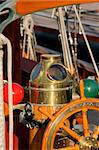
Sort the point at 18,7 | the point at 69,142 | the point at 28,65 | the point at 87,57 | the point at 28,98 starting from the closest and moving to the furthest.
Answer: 1. the point at 18,7
2. the point at 69,142
3. the point at 28,98
4. the point at 28,65
5. the point at 87,57

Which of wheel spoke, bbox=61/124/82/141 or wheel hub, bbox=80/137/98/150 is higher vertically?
wheel spoke, bbox=61/124/82/141

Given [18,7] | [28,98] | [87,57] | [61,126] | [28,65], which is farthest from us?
[87,57]

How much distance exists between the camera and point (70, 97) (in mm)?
1663

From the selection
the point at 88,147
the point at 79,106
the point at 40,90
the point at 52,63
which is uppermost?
the point at 52,63

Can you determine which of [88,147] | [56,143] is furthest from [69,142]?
[88,147]

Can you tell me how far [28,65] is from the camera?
2811 millimetres

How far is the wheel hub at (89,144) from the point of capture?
145cm

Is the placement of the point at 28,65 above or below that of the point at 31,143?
above

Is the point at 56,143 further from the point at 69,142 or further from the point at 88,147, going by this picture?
the point at 88,147

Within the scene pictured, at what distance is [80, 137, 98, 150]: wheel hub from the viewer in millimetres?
1448

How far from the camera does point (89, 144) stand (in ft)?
4.76

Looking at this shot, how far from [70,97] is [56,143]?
0.18m

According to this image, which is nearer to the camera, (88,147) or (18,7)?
(18,7)

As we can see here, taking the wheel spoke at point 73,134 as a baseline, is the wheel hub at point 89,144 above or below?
below
